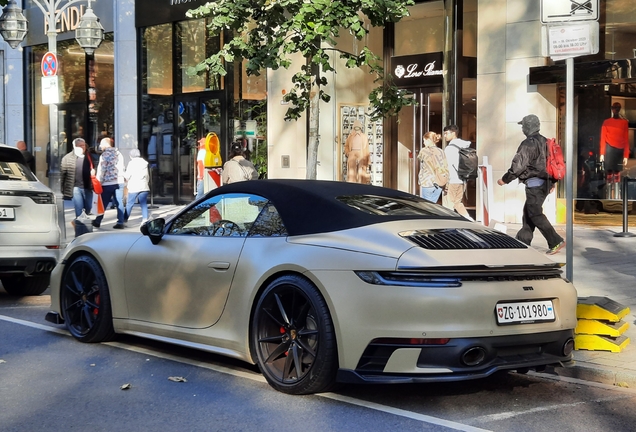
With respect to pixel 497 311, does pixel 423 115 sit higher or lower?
higher

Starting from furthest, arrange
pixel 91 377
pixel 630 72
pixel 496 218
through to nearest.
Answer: pixel 496 218
pixel 630 72
pixel 91 377

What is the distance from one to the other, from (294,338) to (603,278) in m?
6.45

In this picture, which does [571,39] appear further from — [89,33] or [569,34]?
[89,33]

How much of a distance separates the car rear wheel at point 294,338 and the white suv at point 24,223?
4.93m

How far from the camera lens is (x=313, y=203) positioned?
20.2 ft

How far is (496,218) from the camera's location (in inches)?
714

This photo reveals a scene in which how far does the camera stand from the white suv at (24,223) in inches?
394

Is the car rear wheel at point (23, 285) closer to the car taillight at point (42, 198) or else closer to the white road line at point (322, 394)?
the car taillight at point (42, 198)

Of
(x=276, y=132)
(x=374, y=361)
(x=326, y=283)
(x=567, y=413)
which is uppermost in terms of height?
(x=276, y=132)

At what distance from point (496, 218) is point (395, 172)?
533 cm

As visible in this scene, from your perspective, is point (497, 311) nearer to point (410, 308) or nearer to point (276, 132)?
point (410, 308)

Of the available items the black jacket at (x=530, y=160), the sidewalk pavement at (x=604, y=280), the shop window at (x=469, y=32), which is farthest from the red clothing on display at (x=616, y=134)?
the black jacket at (x=530, y=160)

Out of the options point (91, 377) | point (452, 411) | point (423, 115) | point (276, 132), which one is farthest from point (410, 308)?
point (276, 132)

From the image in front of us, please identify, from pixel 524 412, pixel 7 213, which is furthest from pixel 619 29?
pixel 524 412
